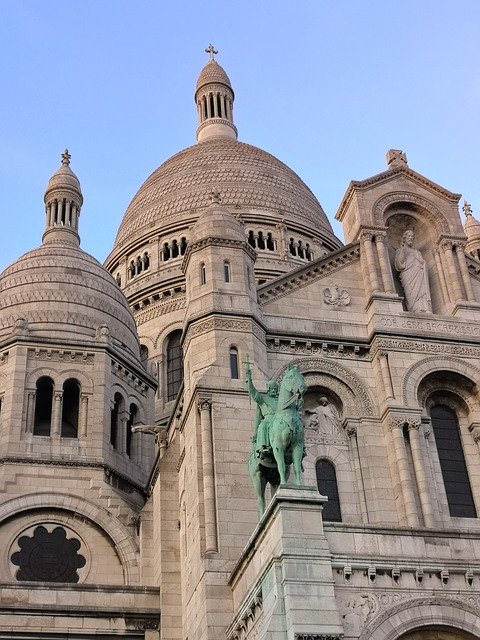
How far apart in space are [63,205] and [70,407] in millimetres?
13073

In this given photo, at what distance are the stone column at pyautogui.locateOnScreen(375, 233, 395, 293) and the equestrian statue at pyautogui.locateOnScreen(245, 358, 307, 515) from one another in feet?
28.8

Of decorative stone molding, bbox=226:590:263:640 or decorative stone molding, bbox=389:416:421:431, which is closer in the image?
decorative stone molding, bbox=226:590:263:640

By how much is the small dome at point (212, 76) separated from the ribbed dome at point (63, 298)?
2858 cm

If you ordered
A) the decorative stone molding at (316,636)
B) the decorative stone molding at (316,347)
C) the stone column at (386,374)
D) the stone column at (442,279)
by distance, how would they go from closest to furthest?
1. the decorative stone molding at (316,636)
2. the stone column at (386,374)
3. the decorative stone molding at (316,347)
4. the stone column at (442,279)

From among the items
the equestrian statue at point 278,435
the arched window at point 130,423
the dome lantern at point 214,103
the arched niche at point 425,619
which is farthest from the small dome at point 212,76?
the arched niche at point 425,619

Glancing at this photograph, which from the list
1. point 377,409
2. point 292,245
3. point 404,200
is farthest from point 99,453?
point 292,245

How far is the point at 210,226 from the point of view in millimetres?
29344

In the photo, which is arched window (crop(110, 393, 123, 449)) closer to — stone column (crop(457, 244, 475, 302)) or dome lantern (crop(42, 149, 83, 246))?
dome lantern (crop(42, 149, 83, 246))

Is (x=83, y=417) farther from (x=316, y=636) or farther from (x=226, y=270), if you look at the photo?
(x=316, y=636)

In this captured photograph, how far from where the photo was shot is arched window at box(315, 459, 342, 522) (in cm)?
2544

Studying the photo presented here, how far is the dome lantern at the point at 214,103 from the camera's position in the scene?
63.8 m

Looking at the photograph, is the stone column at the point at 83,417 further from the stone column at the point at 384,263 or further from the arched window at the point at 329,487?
the stone column at the point at 384,263

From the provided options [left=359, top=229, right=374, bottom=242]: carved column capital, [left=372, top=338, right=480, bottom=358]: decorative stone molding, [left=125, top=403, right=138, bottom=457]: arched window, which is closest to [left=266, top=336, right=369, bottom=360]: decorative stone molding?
[left=372, top=338, right=480, bottom=358]: decorative stone molding

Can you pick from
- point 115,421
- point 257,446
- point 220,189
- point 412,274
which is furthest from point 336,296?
point 220,189
